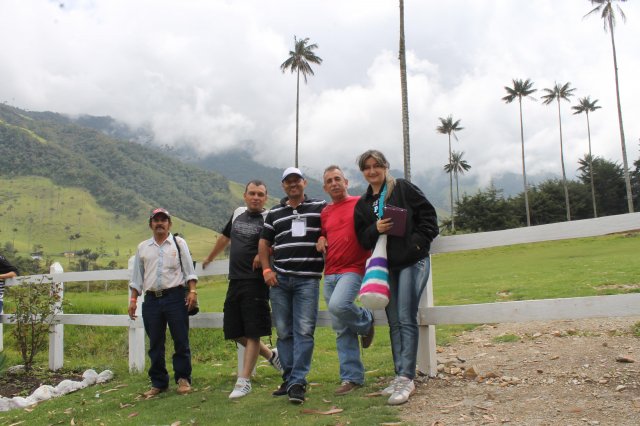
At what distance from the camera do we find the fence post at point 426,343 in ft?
15.0

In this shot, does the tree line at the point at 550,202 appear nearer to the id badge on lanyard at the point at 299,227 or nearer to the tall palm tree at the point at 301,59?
the tall palm tree at the point at 301,59

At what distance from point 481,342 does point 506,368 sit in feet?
5.01

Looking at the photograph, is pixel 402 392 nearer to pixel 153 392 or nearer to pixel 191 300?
pixel 191 300

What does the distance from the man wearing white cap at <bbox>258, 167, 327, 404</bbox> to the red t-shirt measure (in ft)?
0.65

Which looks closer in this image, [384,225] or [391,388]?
[384,225]

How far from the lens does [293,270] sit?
4711 millimetres

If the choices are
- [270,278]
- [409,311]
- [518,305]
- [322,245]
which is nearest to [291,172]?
[322,245]

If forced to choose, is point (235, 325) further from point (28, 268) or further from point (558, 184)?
point (28, 268)

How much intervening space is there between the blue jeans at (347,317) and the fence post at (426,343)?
461 mm

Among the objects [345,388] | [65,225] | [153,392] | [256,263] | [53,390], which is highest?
[65,225]

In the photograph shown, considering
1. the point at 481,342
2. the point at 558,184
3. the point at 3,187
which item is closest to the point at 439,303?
the point at 481,342

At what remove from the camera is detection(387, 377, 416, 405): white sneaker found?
4.03 metres

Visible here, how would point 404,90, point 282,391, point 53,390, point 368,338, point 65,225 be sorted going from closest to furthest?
point 368,338 → point 282,391 → point 53,390 → point 404,90 → point 65,225

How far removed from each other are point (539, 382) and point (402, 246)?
150cm
